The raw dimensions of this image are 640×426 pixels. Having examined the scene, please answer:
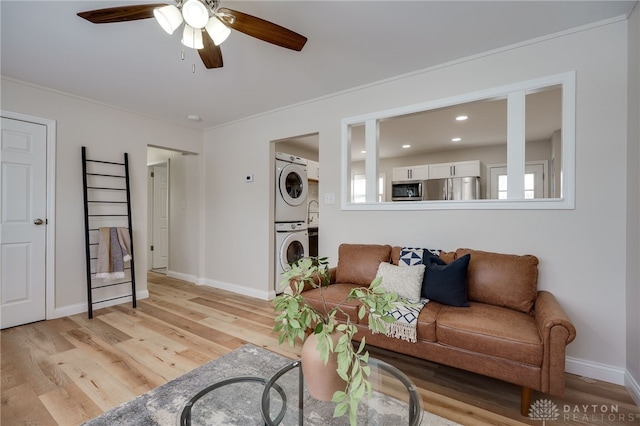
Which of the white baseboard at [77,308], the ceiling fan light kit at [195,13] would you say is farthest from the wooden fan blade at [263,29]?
the white baseboard at [77,308]

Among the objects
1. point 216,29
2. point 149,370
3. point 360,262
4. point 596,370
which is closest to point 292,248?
point 360,262

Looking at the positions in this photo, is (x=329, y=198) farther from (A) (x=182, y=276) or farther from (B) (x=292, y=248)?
(A) (x=182, y=276)

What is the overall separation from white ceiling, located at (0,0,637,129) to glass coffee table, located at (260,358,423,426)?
214cm

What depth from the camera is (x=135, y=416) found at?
1.54 meters

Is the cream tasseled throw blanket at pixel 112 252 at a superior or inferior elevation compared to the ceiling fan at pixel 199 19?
inferior

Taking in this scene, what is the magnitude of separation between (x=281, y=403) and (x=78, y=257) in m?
3.30

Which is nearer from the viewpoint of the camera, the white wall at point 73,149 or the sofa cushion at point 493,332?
the sofa cushion at point 493,332

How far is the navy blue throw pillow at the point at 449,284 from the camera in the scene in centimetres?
205

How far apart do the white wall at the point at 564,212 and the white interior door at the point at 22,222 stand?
9.52 feet

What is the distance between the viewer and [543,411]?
1676mm

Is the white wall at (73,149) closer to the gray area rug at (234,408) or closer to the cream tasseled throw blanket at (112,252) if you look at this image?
the cream tasseled throw blanket at (112,252)

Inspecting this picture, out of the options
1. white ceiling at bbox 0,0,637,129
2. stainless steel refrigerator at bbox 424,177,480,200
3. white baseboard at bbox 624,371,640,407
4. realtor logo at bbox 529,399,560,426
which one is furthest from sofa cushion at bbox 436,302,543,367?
stainless steel refrigerator at bbox 424,177,480,200

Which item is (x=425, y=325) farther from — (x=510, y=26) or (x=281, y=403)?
(x=510, y=26)

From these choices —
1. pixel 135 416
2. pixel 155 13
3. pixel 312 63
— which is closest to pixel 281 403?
pixel 135 416
